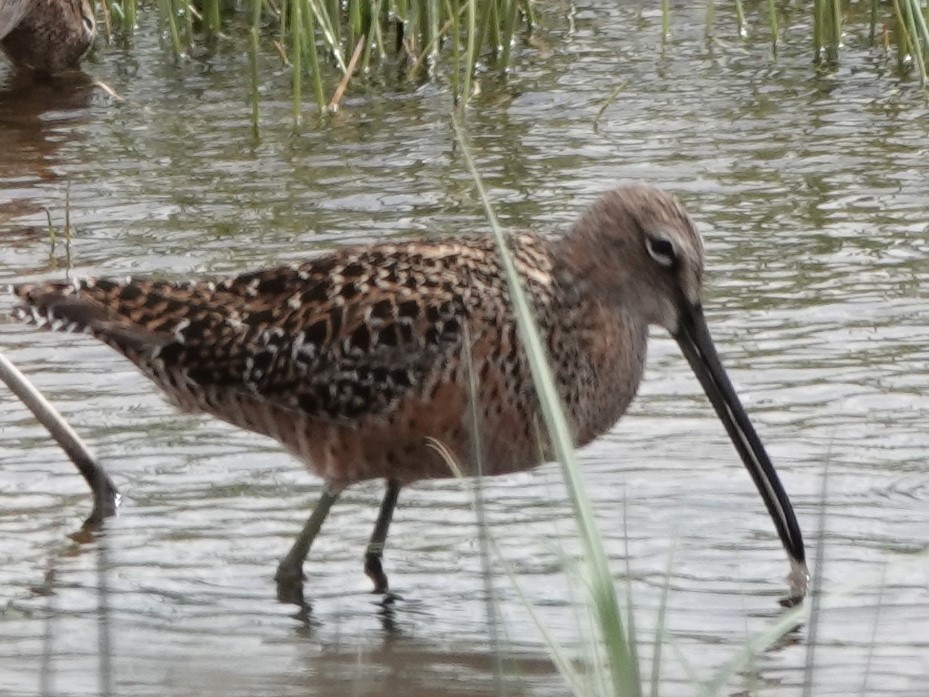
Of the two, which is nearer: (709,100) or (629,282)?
(629,282)

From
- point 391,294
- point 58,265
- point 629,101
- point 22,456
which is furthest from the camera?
point 629,101

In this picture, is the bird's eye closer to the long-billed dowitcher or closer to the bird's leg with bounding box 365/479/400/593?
the long-billed dowitcher

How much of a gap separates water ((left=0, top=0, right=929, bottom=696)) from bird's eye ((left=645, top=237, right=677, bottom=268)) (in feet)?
1.83

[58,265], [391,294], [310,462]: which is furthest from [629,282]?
Answer: [58,265]

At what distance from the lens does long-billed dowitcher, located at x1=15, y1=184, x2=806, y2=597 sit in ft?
13.5

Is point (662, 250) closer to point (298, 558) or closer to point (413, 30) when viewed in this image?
point (298, 558)

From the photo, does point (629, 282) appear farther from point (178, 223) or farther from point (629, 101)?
point (629, 101)

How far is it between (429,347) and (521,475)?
2.62 ft

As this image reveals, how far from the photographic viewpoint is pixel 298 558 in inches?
Result: 167

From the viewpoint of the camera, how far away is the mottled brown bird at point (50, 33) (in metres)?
9.40

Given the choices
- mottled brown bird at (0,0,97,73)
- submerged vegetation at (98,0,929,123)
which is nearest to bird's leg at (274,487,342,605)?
submerged vegetation at (98,0,929,123)

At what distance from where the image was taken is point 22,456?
4.95 meters

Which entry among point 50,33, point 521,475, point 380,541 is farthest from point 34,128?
point 380,541

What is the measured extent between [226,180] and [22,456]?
276cm
